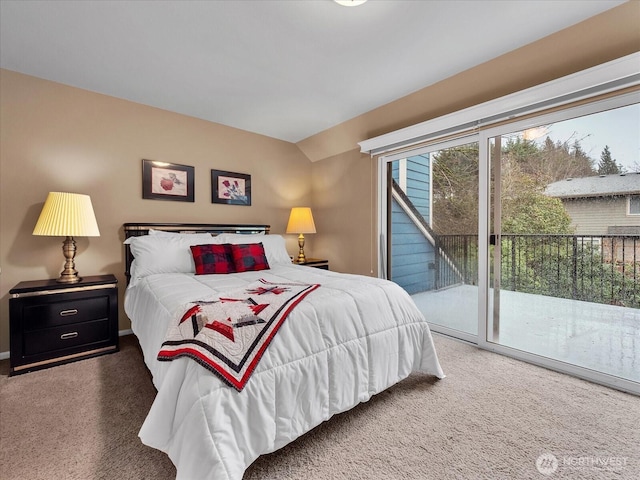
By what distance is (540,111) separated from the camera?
7.43ft

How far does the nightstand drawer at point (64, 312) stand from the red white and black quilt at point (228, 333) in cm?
157

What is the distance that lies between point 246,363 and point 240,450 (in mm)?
332

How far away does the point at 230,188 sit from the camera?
377cm

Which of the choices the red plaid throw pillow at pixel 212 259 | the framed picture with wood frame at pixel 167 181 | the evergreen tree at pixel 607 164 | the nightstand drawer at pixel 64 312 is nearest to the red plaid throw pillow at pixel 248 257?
the red plaid throw pillow at pixel 212 259

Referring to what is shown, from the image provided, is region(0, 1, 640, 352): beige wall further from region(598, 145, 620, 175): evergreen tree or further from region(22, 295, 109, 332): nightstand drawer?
region(598, 145, 620, 175): evergreen tree

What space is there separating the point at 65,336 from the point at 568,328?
411cm

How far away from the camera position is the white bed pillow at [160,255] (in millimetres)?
2627

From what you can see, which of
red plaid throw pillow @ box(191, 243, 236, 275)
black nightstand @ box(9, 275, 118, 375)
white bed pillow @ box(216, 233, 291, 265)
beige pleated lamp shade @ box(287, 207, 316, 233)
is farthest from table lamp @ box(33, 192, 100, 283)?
beige pleated lamp shade @ box(287, 207, 316, 233)

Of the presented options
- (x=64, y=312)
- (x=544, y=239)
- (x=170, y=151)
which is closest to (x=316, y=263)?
(x=170, y=151)

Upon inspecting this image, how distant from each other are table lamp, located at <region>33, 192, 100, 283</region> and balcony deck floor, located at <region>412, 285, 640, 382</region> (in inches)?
139

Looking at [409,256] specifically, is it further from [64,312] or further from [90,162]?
[90,162]

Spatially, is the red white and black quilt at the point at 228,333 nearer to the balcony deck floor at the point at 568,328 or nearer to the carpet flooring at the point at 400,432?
the carpet flooring at the point at 400,432

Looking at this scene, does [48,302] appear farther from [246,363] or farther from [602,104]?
[602,104]

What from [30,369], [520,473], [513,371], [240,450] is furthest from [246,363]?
[30,369]
